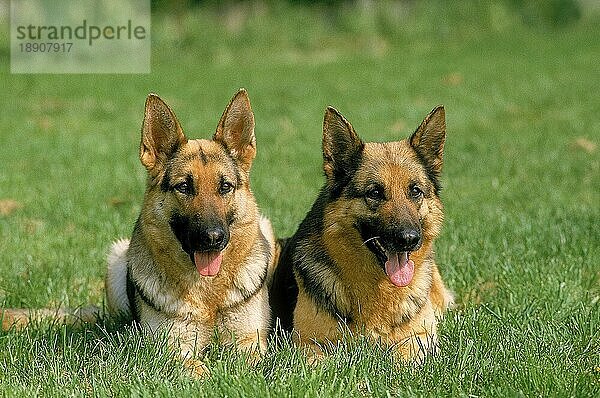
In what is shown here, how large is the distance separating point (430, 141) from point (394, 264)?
2.67ft

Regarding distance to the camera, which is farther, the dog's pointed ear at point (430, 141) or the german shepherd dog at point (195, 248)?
the dog's pointed ear at point (430, 141)

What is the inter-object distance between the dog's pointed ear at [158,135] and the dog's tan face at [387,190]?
0.89m

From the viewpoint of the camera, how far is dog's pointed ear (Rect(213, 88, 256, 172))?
203 inches

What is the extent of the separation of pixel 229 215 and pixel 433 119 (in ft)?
4.37

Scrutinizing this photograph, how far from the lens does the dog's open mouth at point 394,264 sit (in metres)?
4.86

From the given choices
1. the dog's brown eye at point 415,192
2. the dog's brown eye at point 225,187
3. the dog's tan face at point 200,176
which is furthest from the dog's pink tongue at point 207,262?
the dog's brown eye at point 415,192

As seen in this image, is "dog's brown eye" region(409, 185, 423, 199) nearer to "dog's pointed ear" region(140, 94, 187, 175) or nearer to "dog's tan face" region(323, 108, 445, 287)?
"dog's tan face" region(323, 108, 445, 287)

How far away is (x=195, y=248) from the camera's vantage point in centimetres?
477

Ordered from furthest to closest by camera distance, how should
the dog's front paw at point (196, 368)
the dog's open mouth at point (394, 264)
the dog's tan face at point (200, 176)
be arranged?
the dog's open mouth at point (394, 264) → the dog's tan face at point (200, 176) → the dog's front paw at point (196, 368)

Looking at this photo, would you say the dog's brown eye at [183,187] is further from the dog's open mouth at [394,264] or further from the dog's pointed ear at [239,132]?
the dog's open mouth at [394,264]

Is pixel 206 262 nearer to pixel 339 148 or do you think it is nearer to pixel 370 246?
pixel 370 246

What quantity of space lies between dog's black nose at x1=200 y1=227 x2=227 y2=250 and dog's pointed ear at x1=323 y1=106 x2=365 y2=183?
0.79 metres

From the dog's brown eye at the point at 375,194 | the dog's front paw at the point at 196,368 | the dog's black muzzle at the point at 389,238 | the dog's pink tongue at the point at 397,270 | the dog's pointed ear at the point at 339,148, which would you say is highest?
the dog's pointed ear at the point at 339,148

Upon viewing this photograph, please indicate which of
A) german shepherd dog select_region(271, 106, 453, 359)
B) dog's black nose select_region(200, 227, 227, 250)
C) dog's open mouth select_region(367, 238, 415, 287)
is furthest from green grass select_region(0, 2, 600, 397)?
dog's black nose select_region(200, 227, 227, 250)
